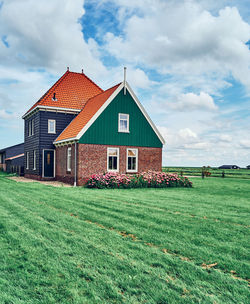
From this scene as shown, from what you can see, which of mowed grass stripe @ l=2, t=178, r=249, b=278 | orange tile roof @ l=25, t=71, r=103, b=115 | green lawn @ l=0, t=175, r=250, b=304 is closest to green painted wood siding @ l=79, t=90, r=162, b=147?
orange tile roof @ l=25, t=71, r=103, b=115

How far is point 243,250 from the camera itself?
5652 millimetres

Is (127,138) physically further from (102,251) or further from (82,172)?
(102,251)

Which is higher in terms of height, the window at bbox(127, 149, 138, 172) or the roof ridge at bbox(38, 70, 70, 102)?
the roof ridge at bbox(38, 70, 70, 102)

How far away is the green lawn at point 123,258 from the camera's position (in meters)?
3.79

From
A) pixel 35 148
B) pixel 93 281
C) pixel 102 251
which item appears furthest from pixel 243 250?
pixel 35 148

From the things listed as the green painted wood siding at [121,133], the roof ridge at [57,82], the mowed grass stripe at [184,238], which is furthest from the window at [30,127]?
the mowed grass stripe at [184,238]

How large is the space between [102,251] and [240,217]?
17.9ft

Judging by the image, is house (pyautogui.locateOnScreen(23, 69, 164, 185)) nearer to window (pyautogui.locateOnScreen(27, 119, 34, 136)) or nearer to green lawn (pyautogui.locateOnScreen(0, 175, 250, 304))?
window (pyautogui.locateOnScreen(27, 119, 34, 136))

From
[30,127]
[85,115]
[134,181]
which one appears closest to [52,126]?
[85,115]

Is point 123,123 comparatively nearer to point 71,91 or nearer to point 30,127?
point 71,91

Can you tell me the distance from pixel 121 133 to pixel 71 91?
7842 millimetres

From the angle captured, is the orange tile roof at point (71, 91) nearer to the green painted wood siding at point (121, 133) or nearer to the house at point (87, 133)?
the house at point (87, 133)

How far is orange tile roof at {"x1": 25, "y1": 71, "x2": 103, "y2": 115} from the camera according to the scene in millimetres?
25969

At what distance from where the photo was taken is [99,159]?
21891 millimetres
